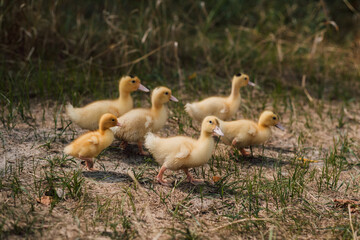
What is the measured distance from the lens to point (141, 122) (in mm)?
4137

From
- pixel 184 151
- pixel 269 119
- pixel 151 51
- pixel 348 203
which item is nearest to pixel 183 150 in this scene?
pixel 184 151

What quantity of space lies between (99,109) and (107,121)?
55cm

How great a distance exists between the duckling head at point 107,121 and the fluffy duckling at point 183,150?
352 millimetres

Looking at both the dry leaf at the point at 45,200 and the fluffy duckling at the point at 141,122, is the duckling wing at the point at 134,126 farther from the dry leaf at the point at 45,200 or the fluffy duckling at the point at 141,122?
the dry leaf at the point at 45,200

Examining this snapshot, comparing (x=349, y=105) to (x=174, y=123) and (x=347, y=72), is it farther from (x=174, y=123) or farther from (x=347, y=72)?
(x=174, y=123)

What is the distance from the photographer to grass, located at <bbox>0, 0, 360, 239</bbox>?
323cm

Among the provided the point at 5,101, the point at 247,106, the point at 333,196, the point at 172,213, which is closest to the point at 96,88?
the point at 5,101

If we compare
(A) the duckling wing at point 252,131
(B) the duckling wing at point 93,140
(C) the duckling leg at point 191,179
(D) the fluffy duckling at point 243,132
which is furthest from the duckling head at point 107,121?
(A) the duckling wing at point 252,131

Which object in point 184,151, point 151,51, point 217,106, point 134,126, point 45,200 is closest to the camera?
point 45,200

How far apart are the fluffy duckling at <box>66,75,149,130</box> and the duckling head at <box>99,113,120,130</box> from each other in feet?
1.64

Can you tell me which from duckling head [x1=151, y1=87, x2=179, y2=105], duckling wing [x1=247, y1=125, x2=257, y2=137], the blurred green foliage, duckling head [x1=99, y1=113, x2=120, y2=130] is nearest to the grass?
the blurred green foliage

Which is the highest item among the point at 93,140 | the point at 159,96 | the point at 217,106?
the point at 159,96

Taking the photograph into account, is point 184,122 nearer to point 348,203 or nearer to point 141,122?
point 141,122

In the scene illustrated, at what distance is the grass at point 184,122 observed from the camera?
323 cm
